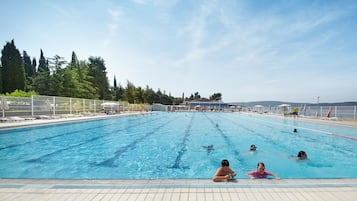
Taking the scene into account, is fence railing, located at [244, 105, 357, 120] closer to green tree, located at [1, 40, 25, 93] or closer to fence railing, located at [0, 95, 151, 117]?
fence railing, located at [0, 95, 151, 117]

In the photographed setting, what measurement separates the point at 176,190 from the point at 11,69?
40.6 metres

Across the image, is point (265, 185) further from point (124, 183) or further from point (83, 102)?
point (83, 102)

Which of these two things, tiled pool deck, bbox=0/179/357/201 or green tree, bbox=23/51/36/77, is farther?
green tree, bbox=23/51/36/77

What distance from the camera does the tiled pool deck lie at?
2549mm

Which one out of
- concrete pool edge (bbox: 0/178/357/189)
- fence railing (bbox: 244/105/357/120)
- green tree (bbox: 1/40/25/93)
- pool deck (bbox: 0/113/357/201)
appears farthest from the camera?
green tree (bbox: 1/40/25/93)

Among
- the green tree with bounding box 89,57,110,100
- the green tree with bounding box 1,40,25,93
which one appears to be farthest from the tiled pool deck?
the green tree with bounding box 89,57,110,100

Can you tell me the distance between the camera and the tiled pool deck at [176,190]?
255 centimetres

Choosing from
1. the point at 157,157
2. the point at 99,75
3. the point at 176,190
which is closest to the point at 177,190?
the point at 176,190

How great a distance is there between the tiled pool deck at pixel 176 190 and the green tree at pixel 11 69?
125 ft

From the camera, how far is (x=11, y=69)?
109ft

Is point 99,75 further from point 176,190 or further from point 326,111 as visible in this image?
point 176,190

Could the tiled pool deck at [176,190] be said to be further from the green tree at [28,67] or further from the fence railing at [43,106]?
the green tree at [28,67]

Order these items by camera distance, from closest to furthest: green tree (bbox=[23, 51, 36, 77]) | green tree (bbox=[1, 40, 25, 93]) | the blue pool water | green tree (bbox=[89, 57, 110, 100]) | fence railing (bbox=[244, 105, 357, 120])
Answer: the blue pool water < fence railing (bbox=[244, 105, 357, 120]) < green tree (bbox=[1, 40, 25, 93]) < green tree (bbox=[89, 57, 110, 100]) < green tree (bbox=[23, 51, 36, 77])

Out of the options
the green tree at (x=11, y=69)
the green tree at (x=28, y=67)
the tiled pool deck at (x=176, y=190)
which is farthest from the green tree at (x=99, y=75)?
the tiled pool deck at (x=176, y=190)
